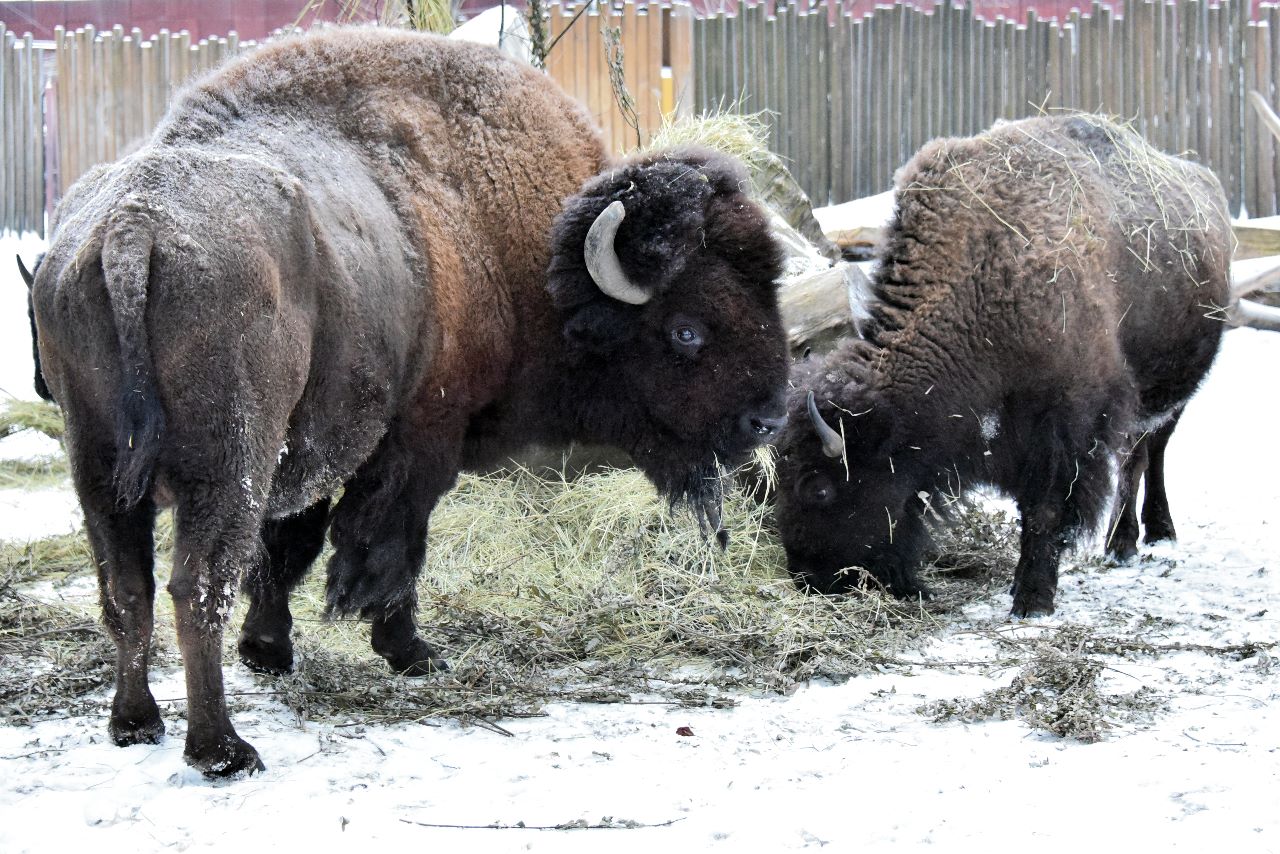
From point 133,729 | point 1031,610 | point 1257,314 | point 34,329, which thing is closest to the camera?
point 133,729

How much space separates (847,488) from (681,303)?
1.90m

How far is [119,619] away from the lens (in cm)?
349

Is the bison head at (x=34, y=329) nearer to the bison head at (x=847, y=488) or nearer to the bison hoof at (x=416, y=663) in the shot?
the bison hoof at (x=416, y=663)

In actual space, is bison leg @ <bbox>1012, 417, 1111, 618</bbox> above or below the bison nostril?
below

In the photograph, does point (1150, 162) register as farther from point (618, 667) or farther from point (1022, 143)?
point (618, 667)

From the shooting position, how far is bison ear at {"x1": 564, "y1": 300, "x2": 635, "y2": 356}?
4.42 m

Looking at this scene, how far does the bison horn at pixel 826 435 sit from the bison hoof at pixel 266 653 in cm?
256

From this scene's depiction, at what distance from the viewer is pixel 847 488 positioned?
5992mm

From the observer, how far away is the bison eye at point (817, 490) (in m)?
5.98

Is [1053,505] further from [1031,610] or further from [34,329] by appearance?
[34,329]

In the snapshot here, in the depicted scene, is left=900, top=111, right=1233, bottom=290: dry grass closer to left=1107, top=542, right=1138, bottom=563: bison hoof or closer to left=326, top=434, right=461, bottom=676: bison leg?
left=1107, top=542, right=1138, bottom=563: bison hoof

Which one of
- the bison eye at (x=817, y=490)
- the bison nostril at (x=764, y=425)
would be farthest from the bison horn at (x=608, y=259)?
the bison eye at (x=817, y=490)

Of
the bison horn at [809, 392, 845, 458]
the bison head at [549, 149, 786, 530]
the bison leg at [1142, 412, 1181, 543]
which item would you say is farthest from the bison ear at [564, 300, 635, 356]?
the bison leg at [1142, 412, 1181, 543]

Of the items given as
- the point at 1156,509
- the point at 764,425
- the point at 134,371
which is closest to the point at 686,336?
the point at 764,425
